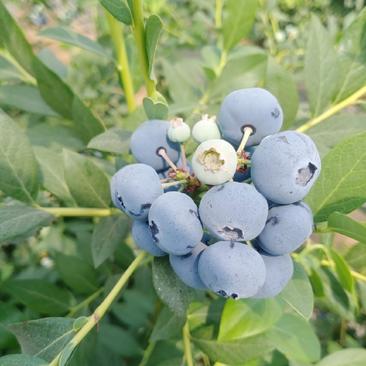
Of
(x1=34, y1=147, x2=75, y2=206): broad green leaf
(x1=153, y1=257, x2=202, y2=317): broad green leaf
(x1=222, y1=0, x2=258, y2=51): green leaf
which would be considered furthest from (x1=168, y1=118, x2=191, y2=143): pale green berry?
(x1=222, y1=0, x2=258, y2=51): green leaf

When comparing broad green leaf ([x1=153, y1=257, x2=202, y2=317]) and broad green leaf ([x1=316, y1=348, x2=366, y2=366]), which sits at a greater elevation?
broad green leaf ([x1=153, y1=257, x2=202, y2=317])

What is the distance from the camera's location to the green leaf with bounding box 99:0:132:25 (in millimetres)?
815

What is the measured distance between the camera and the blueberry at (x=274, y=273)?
734mm

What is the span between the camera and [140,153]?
82 centimetres

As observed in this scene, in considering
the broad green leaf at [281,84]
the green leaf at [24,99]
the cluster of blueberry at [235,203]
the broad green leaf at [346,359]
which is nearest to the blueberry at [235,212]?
the cluster of blueberry at [235,203]

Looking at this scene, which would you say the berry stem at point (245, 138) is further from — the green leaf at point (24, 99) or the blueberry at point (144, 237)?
the green leaf at point (24, 99)

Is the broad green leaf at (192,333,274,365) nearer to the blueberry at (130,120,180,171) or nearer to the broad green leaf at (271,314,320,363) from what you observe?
the broad green leaf at (271,314,320,363)

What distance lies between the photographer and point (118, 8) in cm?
82

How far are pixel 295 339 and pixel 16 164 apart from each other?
2.48 ft

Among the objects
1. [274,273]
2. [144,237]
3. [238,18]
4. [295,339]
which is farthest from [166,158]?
[238,18]

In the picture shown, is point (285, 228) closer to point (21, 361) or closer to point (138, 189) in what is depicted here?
point (138, 189)

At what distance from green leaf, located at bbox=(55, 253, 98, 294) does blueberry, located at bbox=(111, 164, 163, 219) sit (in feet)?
2.64

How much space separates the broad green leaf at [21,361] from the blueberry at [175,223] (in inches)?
11.7

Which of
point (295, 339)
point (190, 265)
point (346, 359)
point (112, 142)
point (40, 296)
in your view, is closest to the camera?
point (190, 265)
